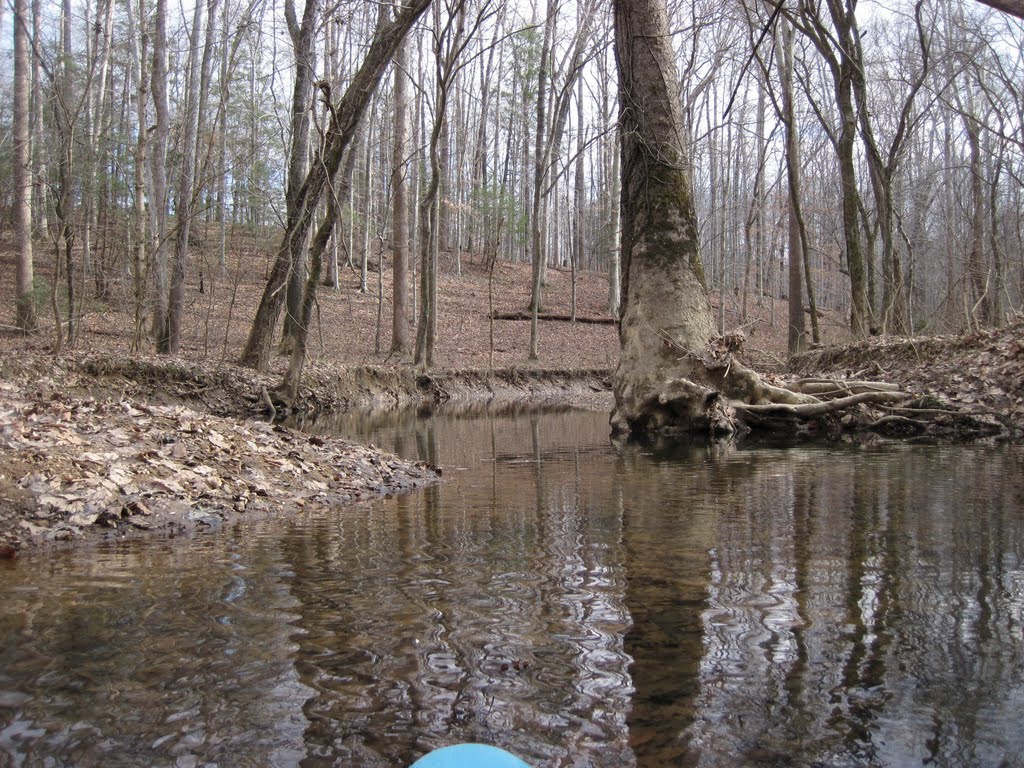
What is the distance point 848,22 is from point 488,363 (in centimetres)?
1327

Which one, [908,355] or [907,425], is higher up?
[908,355]

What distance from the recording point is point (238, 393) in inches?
527

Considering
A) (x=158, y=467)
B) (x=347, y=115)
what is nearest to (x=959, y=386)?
(x=347, y=115)

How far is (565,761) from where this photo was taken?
1.85 m

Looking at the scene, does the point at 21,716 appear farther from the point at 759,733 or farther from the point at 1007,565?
the point at 1007,565

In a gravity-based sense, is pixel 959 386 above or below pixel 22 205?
below

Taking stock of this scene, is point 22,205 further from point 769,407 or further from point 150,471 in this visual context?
point 769,407

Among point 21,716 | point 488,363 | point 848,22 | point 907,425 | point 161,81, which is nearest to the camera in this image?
point 21,716

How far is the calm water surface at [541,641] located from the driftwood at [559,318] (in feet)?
83.9

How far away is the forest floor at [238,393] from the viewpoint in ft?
15.8

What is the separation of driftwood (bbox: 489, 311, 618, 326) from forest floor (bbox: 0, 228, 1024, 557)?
0.23 meters

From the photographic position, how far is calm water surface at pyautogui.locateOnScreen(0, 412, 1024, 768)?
6.36 ft

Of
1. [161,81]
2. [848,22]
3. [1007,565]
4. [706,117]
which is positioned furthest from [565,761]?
[706,117]

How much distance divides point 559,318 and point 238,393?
19264 millimetres
